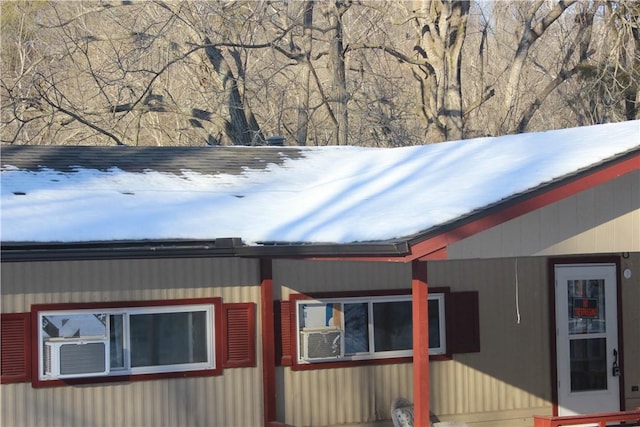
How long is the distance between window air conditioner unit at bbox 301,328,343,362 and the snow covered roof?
1447 millimetres

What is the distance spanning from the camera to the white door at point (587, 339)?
1242 cm

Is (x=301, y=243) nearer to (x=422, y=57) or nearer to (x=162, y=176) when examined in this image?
(x=162, y=176)

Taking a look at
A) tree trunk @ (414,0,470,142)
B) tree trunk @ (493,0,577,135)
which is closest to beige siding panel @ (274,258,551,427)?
tree trunk @ (414,0,470,142)

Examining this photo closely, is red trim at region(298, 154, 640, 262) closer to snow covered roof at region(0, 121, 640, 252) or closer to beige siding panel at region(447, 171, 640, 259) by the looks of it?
snow covered roof at region(0, 121, 640, 252)

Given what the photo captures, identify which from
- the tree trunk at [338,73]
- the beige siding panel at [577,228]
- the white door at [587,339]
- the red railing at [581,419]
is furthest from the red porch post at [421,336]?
the tree trunk at [338,73]

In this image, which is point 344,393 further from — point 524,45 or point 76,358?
point 524,45

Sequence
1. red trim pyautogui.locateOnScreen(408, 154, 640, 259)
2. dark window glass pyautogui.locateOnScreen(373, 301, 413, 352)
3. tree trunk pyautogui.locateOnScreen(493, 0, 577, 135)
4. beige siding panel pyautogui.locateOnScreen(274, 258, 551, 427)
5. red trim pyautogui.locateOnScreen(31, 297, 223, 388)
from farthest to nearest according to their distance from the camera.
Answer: tree trunk pyautogui.locateOnScreen(493, 0, 577, 135) < dark window glass pyautogui.locateOnScreen(373, 301, 413, 352) < beige siding panel pyautogui.locateOnScreen(274, 258, 551, 427) < red trim pyautogui.locateOnScreen(31, 297, 223, 388) < red trim pyautogui.locateOnScreen(408, 154, 640, 259)

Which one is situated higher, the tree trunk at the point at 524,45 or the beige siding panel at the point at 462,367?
the tree trunk at the point at 524,45

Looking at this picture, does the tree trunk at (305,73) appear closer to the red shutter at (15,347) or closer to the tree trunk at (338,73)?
the tree trunk at (338,73)

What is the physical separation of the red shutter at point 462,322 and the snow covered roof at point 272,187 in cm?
169

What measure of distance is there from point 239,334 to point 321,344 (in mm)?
999

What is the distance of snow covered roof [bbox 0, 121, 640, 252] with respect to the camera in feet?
30.1

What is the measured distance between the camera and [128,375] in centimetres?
1023

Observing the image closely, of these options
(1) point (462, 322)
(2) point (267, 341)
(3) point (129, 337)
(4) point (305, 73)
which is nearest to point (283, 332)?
(2) point (267, 341)
